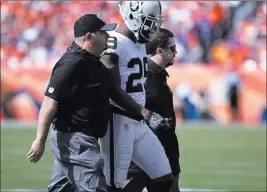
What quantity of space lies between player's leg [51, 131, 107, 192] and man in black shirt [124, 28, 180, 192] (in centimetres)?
101

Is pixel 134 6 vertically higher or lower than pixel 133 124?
higher

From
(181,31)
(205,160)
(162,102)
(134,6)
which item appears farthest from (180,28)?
(134,6)

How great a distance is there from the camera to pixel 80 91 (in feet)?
17.2

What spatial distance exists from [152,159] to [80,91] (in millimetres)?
957

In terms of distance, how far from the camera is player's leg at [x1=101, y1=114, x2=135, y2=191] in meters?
5.81

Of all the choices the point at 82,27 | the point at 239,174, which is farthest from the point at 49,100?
the point at 239,174

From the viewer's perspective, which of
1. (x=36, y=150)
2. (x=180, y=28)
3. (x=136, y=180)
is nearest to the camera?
(x=36, y=150)

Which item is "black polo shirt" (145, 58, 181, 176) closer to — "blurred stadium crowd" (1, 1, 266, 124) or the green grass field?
the green grass field

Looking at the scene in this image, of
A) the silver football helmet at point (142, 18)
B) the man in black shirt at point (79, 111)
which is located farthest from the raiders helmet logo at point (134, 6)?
the man in black shirt at point (79, 111)

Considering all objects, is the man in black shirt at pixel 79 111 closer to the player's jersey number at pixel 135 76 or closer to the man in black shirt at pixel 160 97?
the player's jersey number at pixel 135 76

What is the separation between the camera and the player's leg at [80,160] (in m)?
5.17

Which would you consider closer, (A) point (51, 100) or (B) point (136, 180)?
(A) point (51, 100)

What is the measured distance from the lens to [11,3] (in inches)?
831

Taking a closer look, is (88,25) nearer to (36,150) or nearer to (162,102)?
(36,150)
